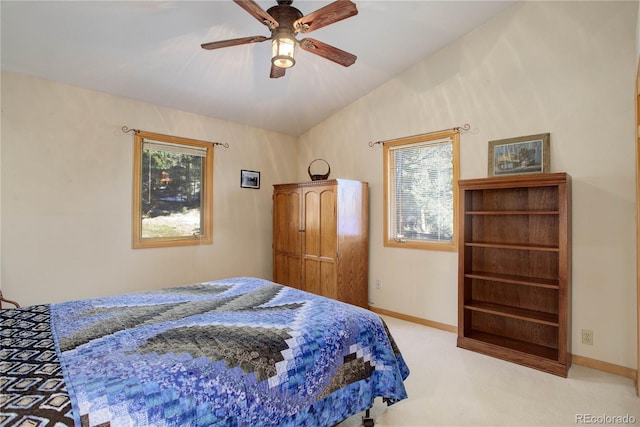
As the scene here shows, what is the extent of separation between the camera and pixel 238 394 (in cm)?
132

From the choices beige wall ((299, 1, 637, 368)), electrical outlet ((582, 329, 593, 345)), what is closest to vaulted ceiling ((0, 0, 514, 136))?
beige wall ((299, 1, 637, 368))

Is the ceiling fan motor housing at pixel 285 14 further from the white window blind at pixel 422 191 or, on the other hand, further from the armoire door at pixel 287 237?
the armoire door at pixel 287 237

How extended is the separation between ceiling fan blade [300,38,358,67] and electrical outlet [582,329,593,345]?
2.88m

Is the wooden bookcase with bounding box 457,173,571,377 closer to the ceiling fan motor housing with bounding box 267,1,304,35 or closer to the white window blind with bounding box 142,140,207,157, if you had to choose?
the ceiling fan motor housing with bounding box 267,1,304,35

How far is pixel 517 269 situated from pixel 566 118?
4.52 feet

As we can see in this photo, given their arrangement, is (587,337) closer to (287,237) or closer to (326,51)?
(326,51)

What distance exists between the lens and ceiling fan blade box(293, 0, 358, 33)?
1.83 metres

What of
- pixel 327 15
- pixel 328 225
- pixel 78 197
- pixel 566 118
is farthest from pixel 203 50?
pixel 566 118

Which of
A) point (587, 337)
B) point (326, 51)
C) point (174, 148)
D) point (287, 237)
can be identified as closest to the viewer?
point (326, 51)

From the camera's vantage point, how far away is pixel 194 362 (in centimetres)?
131

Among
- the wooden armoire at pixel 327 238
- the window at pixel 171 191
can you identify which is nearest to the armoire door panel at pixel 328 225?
the wooden armoire at pixel 327 238

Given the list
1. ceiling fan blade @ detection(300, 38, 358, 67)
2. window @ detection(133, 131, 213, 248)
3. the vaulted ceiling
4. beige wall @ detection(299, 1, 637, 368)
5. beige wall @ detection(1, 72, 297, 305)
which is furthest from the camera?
window @ detection(133, 131, 213, 248)

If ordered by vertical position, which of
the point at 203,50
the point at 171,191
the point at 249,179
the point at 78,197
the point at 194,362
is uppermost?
the point at 203,50

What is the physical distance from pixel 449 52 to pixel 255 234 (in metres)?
3.24
